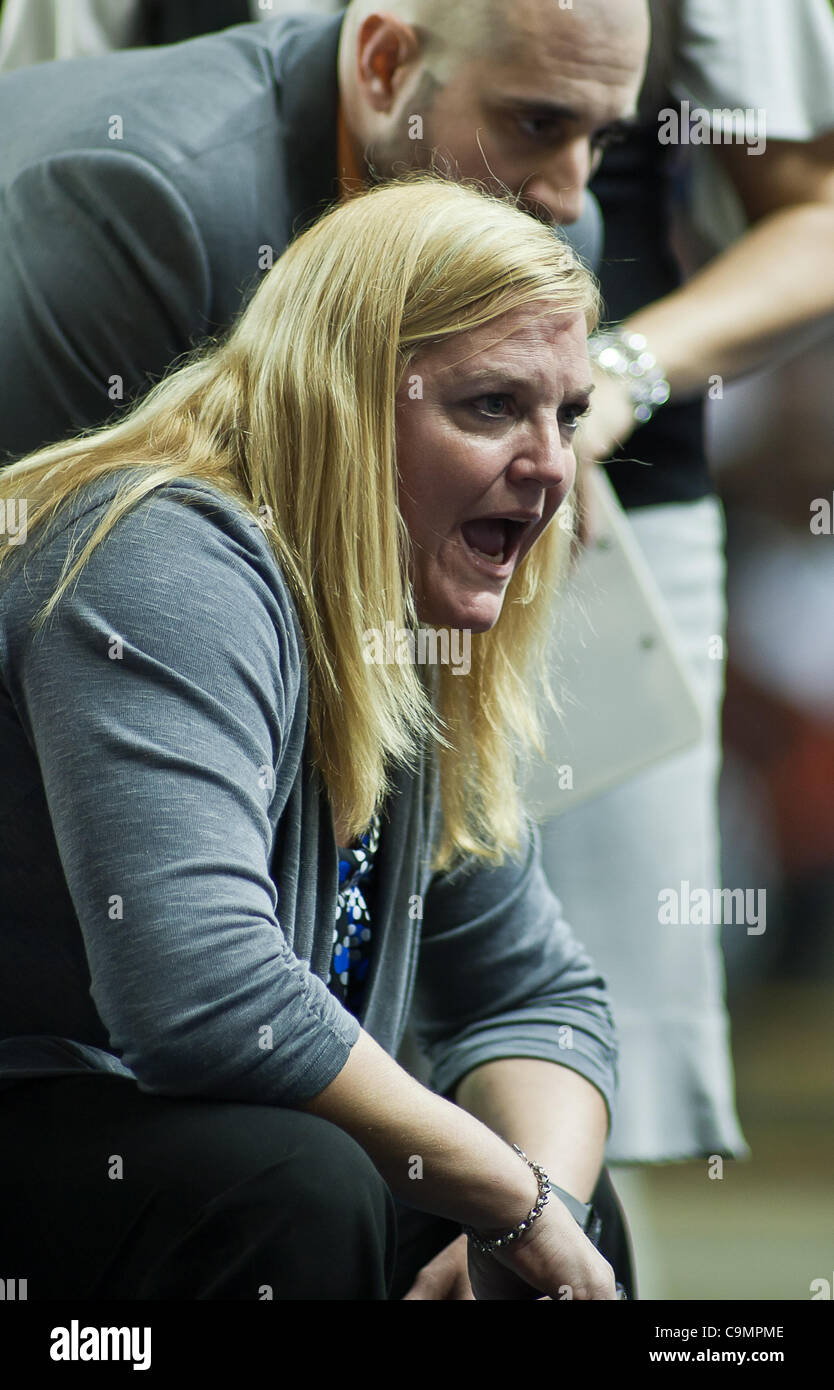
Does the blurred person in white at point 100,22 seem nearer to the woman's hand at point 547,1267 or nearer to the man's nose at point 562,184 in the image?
the man's nose at point 562,184

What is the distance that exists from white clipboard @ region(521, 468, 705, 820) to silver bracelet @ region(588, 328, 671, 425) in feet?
0.27

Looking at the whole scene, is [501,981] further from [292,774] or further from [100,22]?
[100,22]

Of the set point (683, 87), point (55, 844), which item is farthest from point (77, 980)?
point (683, 87)

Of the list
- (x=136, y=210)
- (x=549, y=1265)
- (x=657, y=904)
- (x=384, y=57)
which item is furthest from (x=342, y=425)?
(x=657, y=904)

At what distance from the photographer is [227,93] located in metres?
1.33

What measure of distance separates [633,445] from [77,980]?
32.4 inches

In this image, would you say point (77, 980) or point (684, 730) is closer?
point (77, 980)

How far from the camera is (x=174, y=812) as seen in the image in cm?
90

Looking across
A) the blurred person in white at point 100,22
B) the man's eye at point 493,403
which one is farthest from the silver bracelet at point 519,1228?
the blurred person in white at point 100,22

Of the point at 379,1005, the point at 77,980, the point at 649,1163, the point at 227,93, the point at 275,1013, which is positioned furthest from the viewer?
the point at 649,1163

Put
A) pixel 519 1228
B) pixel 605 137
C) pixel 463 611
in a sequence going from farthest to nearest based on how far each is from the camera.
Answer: pixel 605 137
pixel 463 611
pixel 519 1228

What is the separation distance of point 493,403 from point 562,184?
0.33 metres

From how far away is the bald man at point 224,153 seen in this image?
4.21ft
